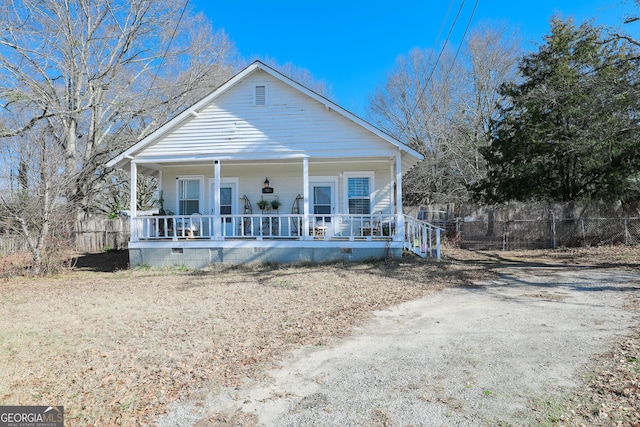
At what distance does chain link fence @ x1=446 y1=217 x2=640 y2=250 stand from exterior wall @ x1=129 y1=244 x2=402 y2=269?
7.39 meters

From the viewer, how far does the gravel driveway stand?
3.09 metres

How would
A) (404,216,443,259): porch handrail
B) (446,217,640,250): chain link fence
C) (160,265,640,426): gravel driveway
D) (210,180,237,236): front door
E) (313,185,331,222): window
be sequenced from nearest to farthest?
(160,265,640,426): gravel driveway → (404,216,443,259): porch handrail → (313,185,331,222): window → (210,180,237,236): front door → (446,217,640,250): chain link fence

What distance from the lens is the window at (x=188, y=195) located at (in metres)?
13.8

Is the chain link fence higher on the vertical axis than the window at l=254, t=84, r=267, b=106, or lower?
lower

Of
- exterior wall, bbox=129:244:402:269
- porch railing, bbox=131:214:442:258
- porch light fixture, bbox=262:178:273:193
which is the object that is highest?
porch light fixture, bbox=262:178:273:193

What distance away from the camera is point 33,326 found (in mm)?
5582

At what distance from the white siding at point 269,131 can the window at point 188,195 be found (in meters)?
1.84

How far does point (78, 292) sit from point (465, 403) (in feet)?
27.8

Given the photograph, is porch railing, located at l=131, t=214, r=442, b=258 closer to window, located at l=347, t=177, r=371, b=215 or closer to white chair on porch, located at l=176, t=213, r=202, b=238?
white chair on porch, located at l=176, t=213, r=202, b=238

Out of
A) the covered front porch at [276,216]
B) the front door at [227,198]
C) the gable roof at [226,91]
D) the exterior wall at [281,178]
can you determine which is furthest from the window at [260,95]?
the front door at [227,198]

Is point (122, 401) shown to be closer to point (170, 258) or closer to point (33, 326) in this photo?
point (33, 326)

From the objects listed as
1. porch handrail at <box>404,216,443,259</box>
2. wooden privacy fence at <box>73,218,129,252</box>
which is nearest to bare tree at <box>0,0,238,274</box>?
wooden privacy fence at <box>73,218,129,252</box>

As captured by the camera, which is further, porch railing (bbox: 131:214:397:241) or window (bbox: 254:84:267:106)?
window (bbox: 254:84:267:106)

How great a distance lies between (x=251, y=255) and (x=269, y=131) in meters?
3.99
